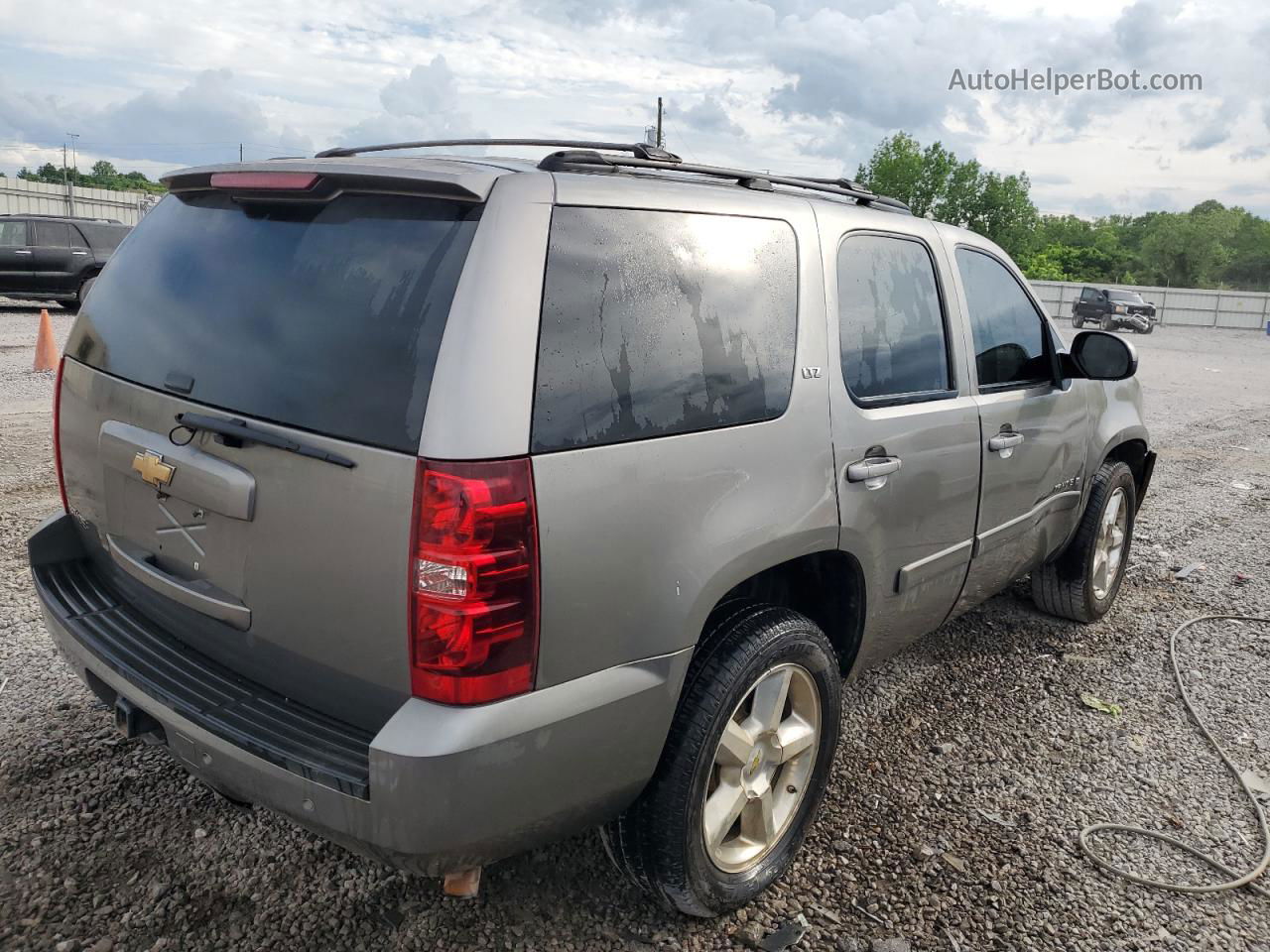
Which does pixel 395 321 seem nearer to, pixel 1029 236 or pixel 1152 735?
pixel 1152 735

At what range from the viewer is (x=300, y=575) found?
80.5 inches

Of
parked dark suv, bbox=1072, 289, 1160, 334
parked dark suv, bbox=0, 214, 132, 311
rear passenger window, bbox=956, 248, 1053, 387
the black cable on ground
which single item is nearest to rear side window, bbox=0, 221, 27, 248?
parked dark suv, bbox=0, 214, 132, 311

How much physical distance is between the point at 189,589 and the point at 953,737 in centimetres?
273

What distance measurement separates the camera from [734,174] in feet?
8.99

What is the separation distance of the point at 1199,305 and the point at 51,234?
157 ft

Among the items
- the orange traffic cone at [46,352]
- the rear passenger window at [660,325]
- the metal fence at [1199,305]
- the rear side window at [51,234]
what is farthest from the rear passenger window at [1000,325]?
the metal fence at [1199,305]

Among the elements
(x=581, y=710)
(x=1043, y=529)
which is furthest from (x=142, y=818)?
(x=1043, y=529)

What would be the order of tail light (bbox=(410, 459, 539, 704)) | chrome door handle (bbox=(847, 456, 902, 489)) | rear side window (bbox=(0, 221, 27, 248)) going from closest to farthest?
tail light (bbox=(410, 459, 539, 704)) → chrome door handle (bbox=(847, 456, 902, 489)) → rear side window (bbox=(0, 221, 27, 248))

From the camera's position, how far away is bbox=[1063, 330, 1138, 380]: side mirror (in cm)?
387

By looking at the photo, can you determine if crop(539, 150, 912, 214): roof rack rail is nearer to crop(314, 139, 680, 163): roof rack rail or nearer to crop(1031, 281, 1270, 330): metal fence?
crop(314, 139, 680, 163): roof rack rail

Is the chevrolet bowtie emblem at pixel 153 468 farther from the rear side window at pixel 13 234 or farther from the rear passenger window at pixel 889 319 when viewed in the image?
the rear side window at pixel 13 234

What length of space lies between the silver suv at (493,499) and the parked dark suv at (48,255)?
16271 millimetres

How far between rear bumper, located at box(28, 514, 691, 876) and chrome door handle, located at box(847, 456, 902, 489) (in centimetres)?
84

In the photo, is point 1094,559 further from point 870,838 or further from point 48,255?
point 48,255
